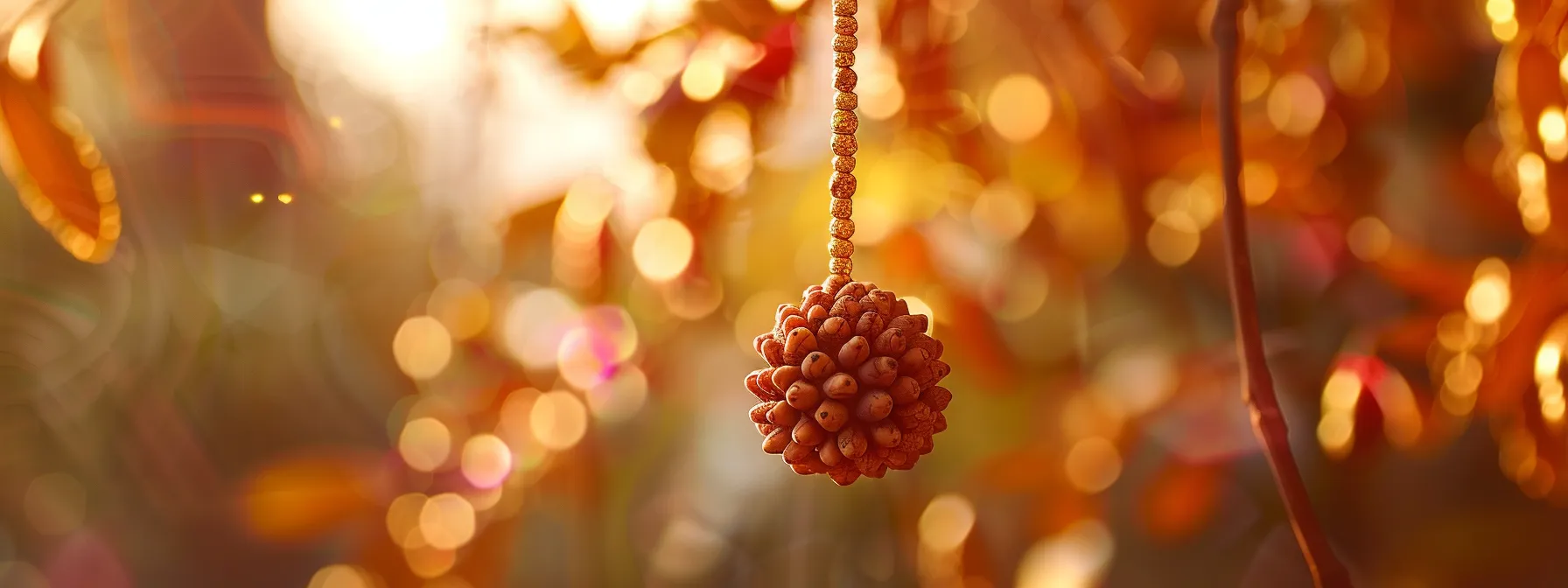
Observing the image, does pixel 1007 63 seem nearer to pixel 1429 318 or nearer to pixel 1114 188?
pixel 1114 188

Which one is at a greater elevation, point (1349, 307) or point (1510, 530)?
point (1349, 307)

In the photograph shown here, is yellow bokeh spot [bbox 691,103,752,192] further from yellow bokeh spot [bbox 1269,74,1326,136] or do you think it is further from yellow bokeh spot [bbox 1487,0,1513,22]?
yellow bokeh spot [bbox 1487,0,1513,22]

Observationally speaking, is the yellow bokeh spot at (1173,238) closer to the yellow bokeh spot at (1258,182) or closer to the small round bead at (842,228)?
the yellow bokeh spot at (1258,182)

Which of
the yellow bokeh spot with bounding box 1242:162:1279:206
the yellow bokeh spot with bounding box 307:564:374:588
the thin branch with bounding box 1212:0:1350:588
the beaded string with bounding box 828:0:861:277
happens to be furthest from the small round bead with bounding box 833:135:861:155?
the yellow bokeh spot with bounding box 307:564:374:588

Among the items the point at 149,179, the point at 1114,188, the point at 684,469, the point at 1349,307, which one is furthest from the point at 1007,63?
the point at 149,179

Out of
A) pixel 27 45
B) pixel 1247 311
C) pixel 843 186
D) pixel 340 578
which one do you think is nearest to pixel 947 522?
pixel 1247 311
